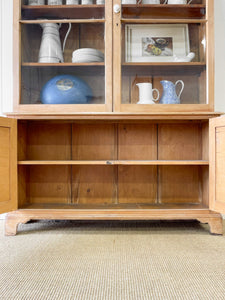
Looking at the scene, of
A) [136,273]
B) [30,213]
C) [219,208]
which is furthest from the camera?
[30,213]

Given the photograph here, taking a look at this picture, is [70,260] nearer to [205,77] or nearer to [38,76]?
[38,76]

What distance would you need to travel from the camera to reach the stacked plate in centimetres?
121

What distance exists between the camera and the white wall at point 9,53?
1.42m

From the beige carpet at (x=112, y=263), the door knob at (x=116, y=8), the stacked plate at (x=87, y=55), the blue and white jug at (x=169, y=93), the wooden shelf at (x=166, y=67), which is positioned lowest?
the beige carpet at (x=112, y=263)

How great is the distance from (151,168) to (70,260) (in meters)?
0.71

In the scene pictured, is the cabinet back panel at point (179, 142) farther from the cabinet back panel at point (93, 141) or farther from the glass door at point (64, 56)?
the glass door at point (64, 56)

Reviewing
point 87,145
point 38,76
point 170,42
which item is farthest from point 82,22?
point 87,145

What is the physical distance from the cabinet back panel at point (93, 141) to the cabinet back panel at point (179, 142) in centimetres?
29

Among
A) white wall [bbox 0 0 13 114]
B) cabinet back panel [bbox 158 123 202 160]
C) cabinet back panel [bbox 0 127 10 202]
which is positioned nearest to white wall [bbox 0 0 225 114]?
white wall [bbox 0 0 13 114]

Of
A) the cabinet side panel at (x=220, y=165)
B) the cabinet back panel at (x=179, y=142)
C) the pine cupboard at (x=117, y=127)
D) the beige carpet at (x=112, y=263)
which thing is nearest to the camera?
the beige carpet at (x=112, y=263)

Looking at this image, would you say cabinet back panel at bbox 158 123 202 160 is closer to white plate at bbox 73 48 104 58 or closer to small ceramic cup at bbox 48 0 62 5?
white plate at bbox 73 48 104 58

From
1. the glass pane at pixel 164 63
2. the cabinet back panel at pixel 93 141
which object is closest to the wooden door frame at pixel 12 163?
the cabinet back panel at pixel 93 141

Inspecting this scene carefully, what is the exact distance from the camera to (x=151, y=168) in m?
1.38

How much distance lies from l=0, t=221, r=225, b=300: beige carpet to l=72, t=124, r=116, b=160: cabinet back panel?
0.40 metres
